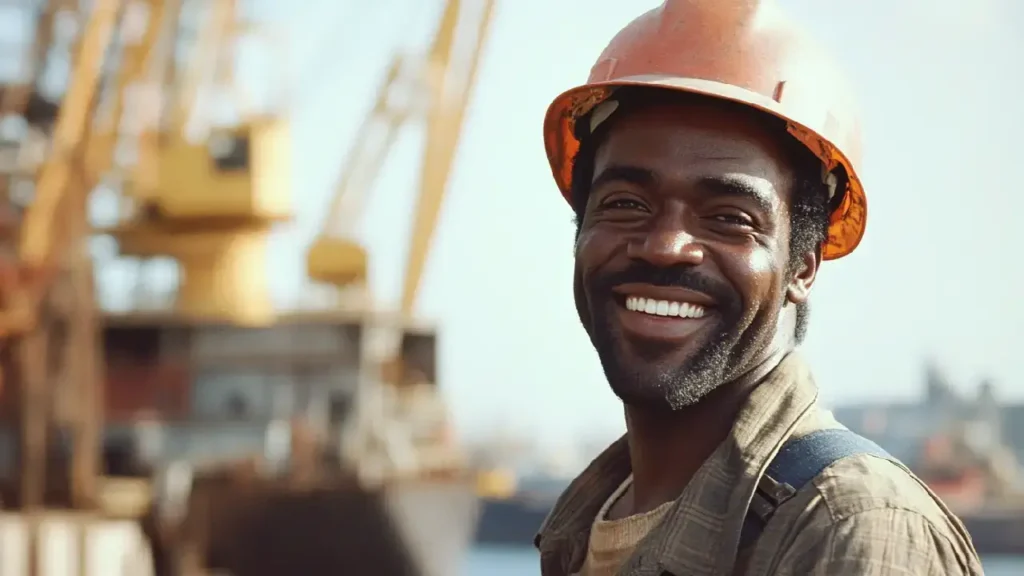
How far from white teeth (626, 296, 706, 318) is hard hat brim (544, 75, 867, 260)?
10.6 inches

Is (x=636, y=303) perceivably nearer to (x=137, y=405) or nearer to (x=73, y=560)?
(x=73, y=560)

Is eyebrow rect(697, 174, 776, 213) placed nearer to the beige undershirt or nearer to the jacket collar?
the jacket collar

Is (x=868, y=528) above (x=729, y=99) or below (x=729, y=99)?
below

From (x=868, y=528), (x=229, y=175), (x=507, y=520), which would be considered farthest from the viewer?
(x=507, y=520)

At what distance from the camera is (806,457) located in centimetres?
221

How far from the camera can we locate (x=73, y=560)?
25.2 metres

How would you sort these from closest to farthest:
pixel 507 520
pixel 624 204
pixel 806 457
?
pixel 806 457 → pixel 624 204 → pixel 507 520

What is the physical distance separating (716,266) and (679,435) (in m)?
0.30

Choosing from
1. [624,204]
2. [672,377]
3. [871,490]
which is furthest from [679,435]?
[871,490]

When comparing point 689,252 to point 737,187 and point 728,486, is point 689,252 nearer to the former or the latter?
point 737,187

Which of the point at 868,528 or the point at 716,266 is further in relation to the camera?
the point at 716,266

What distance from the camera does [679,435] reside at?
2.52 meters

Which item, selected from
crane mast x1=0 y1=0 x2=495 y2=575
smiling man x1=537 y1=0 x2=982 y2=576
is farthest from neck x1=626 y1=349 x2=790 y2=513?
crane mast x1=0 y1=0 x2=495 y2=575

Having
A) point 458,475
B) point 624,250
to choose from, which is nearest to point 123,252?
point 458,475
